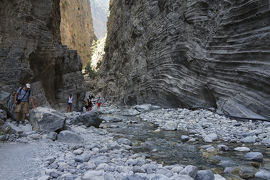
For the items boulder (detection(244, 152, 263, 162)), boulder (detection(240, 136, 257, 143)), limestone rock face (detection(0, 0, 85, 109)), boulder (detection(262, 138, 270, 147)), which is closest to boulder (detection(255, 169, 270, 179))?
boulder (detection(244, 152, 263, 162))

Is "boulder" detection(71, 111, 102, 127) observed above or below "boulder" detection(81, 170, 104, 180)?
above

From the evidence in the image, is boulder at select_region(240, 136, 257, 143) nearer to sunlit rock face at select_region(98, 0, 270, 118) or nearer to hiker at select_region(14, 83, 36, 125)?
sunlit rock face at select_region(98, 0, 270, 118)

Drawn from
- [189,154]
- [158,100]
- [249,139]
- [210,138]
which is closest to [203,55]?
[158,100]

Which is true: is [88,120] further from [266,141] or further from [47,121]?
[266,141]

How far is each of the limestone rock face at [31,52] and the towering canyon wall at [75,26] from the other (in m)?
34.3

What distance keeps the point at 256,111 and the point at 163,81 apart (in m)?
8.87

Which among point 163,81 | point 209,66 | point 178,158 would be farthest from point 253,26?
point 163,81

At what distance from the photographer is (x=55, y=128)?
6070mm

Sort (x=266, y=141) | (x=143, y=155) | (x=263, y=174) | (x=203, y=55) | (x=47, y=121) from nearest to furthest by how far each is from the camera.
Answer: (x=263, y=174), (x=143, y=155), (x=266, y=141), (x=47, y=121), (x=203, y=55)

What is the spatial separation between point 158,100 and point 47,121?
12310 mm

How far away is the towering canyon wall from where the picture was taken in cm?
4927

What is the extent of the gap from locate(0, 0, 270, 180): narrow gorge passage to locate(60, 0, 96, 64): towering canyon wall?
102 feet

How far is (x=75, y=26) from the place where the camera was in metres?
56.8

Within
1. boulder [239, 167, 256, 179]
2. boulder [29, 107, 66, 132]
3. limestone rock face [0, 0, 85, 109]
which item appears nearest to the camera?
boulder [239, 167, 256, 179]
